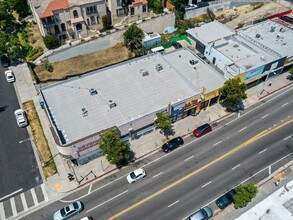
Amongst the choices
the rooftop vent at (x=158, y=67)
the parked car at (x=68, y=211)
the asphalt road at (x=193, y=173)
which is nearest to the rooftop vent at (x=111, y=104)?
the asphalt road at (x=193, y=173)

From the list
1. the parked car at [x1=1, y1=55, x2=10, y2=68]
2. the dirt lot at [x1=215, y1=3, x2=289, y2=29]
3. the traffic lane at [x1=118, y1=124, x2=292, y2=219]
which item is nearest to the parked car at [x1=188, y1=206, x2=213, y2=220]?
the traffic lane at [x1=118, y1=124, x2=292, y2=219]

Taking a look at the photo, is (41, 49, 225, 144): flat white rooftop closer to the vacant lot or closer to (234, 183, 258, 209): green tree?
the vacant lot

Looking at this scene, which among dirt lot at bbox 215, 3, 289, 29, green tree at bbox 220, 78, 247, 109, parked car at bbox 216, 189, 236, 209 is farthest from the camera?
dirt lot at bbox 215, 3, 289, 29

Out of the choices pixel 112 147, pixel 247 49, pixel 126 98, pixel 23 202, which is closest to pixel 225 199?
pixel 112 147

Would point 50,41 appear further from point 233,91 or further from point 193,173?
point 193,173

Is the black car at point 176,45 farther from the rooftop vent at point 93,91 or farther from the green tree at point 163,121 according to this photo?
the rooftop vent at point 93,91
